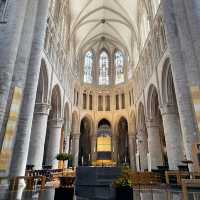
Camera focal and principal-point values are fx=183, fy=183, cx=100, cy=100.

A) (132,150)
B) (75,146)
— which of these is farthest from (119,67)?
(75,146)

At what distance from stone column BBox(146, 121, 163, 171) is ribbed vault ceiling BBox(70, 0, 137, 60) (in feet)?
39.2

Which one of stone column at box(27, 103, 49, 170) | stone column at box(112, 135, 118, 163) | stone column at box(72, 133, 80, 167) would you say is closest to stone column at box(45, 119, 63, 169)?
stone column at box(27, 103, 49, 170)

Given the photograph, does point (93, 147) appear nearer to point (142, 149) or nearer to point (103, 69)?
point (142, 149)

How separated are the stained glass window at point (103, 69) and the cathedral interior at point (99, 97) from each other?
196 mm

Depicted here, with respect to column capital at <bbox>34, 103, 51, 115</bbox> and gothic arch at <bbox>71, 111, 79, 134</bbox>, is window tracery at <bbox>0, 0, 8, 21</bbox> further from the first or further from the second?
gothic arch at <bbox>71, 111, 79, 134</bbox>

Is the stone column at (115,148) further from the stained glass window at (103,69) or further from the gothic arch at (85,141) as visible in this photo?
the stained glass window at (103,69)

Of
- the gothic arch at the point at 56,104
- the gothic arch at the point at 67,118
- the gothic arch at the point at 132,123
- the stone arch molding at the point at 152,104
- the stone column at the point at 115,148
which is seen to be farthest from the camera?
the stone column at the point at 115,148

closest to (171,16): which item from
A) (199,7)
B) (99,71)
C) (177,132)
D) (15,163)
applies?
(199,7)

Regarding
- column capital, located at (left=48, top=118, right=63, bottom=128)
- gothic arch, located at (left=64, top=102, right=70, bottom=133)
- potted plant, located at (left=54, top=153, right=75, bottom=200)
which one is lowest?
potted plant, located at (left=54, top=153, right=75, bottom=200)

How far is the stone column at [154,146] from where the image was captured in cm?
1562

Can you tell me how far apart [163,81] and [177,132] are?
157 inches

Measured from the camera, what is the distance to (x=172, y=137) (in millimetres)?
11984

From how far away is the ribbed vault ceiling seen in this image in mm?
22125

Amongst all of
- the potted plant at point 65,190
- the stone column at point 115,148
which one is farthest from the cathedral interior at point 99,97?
the stone column at point 115,148
